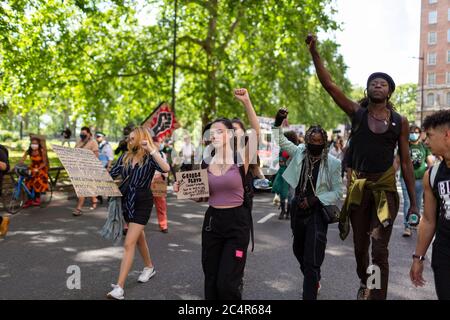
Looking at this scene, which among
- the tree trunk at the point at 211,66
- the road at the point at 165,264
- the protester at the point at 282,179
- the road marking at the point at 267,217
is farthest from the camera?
the tree trunk at the point at 211,66

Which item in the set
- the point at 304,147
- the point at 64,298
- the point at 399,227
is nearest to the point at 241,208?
the point at 304,147

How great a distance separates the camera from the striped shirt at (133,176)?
4.93 m

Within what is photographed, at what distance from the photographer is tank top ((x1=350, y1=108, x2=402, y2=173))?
151 inches

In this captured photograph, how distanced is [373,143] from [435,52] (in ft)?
236

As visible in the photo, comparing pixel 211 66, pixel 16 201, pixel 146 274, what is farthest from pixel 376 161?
pixel 211 66

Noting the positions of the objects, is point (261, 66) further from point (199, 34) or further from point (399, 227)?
point (399, 227)

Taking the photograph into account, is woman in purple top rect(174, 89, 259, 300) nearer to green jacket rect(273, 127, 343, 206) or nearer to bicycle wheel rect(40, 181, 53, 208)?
green jacket rect(273, 127, 343, 206)

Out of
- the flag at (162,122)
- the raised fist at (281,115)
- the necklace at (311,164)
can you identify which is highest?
the flag at (162,122)

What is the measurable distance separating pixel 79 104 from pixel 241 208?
20.1m

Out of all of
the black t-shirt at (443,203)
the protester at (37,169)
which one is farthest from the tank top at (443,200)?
the protester at (37,169)

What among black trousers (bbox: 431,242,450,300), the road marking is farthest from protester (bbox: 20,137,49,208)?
black trousers (bbox: 431,242,450,300)

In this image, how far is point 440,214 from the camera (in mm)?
2760

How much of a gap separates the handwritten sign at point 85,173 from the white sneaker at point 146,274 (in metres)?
1.11

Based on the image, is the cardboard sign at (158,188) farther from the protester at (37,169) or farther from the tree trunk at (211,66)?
the tree trunk at (211,66)
